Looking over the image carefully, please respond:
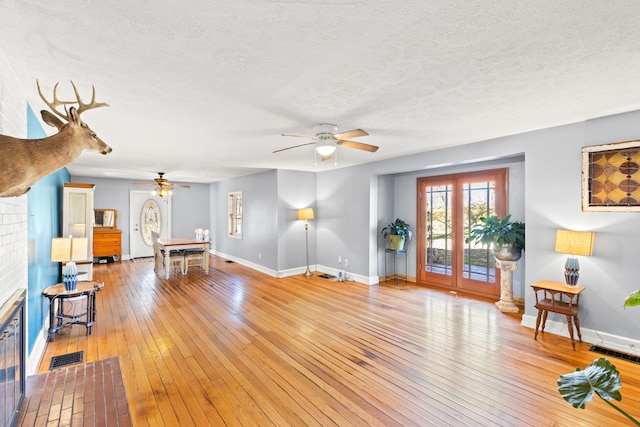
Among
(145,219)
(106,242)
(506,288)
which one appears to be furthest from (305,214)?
(106,242)

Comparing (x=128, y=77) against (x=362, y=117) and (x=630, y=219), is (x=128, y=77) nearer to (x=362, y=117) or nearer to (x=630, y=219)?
(x=362, y=117)

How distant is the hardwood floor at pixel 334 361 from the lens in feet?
7.09

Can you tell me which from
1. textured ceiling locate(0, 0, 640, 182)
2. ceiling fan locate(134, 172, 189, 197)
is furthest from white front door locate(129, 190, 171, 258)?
textured ceiling locate(0, 0, 640, 182)

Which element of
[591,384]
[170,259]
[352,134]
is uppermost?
[352,134]

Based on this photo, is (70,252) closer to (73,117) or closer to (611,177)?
(73,117)

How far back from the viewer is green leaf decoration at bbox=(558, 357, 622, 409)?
1152mm

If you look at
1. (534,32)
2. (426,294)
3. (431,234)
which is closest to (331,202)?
(431,234)

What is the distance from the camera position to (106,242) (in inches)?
320

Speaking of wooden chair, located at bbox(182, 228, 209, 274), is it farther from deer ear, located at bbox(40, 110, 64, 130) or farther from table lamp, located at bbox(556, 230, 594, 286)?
table lamp, located at bbox(556, 230, 594, 286)

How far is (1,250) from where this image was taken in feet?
6.23

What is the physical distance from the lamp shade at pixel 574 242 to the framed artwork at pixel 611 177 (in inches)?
12.8

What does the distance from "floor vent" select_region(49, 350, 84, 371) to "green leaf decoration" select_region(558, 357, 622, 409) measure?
3.80 meters

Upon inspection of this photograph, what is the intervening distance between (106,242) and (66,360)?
20.5ft

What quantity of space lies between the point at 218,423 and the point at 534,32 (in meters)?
3.13
